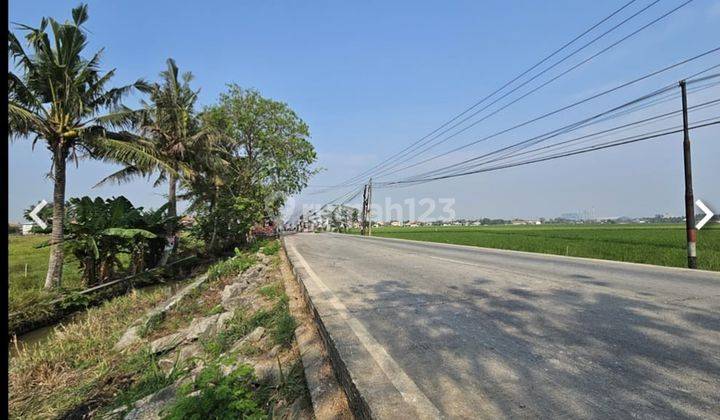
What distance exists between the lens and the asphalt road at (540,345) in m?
2.70

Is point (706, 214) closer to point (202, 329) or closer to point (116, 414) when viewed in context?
point (202, 329)

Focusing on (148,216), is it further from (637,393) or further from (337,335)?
(637,393)

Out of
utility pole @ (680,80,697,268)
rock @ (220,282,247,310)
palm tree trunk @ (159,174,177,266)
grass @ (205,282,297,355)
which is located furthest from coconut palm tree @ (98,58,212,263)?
utility pole @ (680,80,697,268)

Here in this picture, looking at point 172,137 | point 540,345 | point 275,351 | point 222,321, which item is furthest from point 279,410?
point 172,137

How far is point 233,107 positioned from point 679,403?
2928cm

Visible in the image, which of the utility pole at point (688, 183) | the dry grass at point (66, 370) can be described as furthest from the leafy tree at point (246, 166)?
the utility pole at point (688, 183)

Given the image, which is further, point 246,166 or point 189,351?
point 246,166

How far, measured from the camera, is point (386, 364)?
3045 mm

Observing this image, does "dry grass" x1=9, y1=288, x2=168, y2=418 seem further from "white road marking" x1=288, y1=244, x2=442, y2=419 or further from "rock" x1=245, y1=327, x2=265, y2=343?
"white road marking" x1=288, y1=244, x2=442, y2=419

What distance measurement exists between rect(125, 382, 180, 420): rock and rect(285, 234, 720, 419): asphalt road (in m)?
1.71

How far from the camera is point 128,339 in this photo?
25.5 feet

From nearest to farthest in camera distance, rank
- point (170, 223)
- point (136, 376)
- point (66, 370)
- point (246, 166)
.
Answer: point (136, 376) → point (66, 370) → point (170, 223) → point (246, 166)

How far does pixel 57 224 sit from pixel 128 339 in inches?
339

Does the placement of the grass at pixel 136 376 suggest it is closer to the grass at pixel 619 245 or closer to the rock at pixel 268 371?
the rock at pixel 268 371
